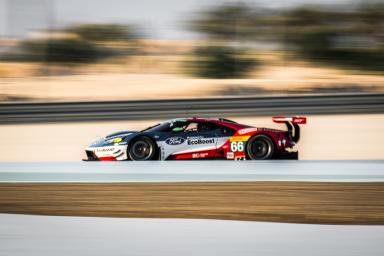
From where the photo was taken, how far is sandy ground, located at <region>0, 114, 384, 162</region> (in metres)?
13.1

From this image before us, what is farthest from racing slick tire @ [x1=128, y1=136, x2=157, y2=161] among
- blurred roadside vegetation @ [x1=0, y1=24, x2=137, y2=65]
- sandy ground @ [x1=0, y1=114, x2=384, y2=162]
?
blurred roadside vegetation @ [x1=0, y1=24, x2=137, y2=65]

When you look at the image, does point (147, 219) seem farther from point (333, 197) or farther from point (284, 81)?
point (284, 81)

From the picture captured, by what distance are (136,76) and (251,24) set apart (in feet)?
25.5

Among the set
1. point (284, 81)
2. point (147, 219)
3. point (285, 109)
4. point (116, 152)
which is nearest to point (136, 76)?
point (284, 81)

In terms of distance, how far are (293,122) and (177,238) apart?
672 cm

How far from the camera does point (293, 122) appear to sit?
38.9 ft

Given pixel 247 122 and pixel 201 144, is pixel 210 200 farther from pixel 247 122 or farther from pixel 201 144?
pixel 247 122

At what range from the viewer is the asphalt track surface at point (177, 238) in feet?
16.5

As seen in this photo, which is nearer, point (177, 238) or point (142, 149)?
point (177, 238)

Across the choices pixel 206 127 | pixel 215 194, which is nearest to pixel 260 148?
pixel 206 127

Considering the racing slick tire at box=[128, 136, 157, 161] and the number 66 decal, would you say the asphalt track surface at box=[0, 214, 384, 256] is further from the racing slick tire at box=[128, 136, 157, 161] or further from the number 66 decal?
the number 66 decal

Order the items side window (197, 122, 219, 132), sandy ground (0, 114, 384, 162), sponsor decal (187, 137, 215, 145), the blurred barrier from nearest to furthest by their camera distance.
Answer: the blurred barrier, sponsor decal (187, 137, 215, 145), side window (197, 122, 219, 132), sandy ground (0, 114, 384, 162)

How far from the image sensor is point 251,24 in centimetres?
3666

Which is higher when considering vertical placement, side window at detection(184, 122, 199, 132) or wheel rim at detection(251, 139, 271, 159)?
side window at detection(184, 122, 199, 132)
